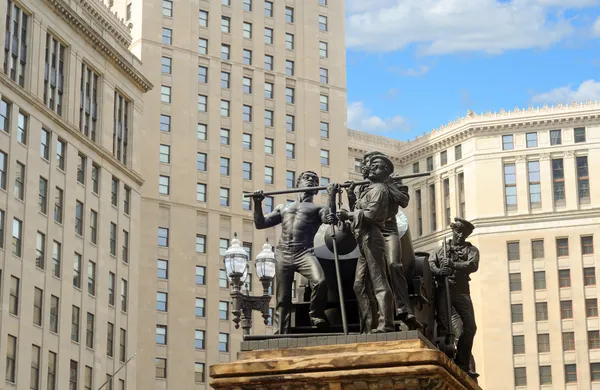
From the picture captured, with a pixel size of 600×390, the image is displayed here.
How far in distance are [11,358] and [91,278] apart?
37.6 ft

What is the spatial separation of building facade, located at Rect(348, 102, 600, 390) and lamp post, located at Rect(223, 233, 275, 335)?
281ft

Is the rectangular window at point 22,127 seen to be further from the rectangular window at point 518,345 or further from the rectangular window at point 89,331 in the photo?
the rectangular window at point 518,345

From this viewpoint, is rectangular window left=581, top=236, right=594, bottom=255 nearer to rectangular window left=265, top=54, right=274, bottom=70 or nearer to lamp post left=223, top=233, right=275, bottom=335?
rectangular window left=265, top=54, right=274, bottom=70

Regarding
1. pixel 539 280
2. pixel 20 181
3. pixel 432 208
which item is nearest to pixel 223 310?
pixel 539 280

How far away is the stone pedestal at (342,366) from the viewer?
13.6 metres

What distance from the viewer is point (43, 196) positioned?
2970 inches

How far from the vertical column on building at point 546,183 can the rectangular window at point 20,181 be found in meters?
61.9

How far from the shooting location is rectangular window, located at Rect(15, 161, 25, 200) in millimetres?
72250

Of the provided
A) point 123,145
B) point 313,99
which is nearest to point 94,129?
point 123,145

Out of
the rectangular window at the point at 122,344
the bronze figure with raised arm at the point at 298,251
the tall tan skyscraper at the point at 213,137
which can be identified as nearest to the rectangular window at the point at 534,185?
the tall tan skyscraper at the point at 213,137

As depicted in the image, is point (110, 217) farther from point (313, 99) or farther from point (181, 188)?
point (313, 99)

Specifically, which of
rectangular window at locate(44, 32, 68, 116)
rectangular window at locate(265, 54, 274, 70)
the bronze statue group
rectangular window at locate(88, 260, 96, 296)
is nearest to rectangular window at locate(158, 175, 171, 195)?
rectangular window at locate(265, 54, 274, 70)

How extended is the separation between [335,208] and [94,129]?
70.7 meters

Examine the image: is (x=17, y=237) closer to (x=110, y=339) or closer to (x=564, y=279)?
(x=110, y=339)
